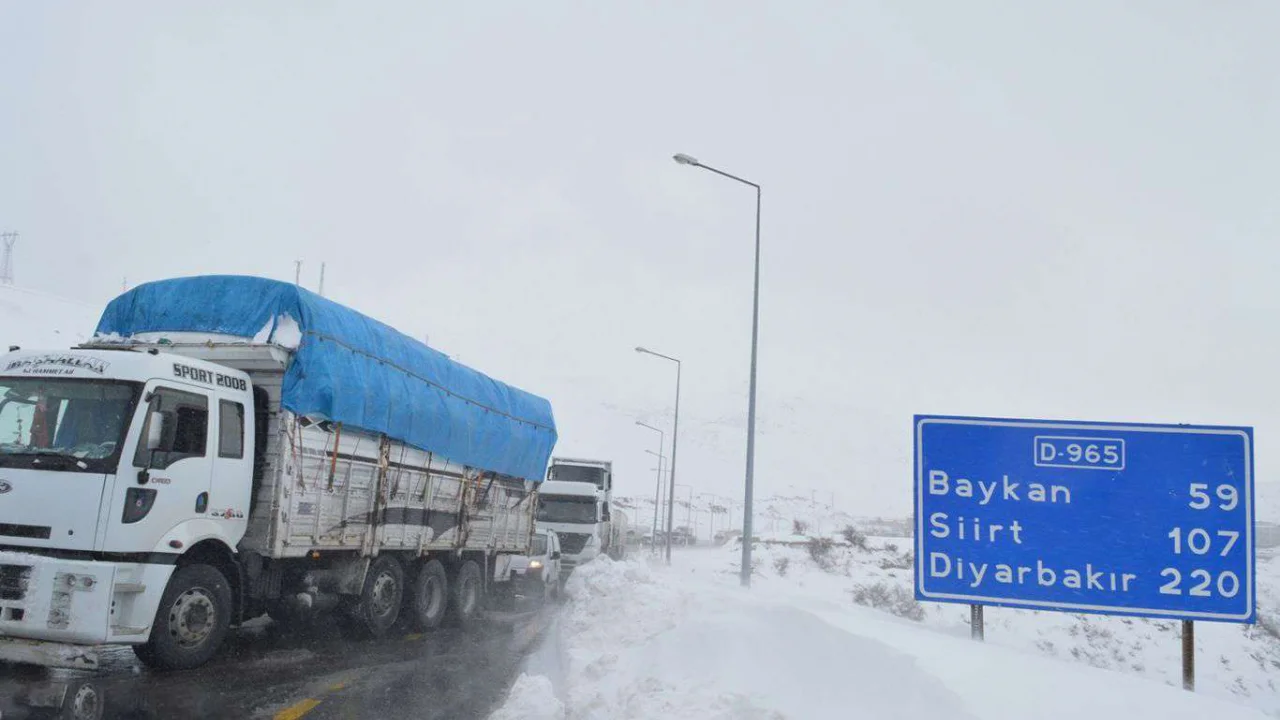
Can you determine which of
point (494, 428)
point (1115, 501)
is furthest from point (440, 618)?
point (1115, 501)

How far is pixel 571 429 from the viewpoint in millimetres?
160750

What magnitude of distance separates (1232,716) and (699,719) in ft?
10.0

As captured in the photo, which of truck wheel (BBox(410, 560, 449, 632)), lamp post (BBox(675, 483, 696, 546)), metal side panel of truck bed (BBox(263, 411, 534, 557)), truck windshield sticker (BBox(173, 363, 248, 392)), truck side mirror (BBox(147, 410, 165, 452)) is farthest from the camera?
lamp post (BBox(675, 483, 696, 546))

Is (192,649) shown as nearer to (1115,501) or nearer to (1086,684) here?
(1086,684)

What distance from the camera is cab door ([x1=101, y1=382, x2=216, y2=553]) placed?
25.5 ft

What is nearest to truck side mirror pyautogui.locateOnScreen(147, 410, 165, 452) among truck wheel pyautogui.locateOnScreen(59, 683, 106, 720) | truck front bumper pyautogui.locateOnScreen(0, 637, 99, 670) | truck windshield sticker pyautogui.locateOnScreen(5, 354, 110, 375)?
truck windshield sticker pyautogui.locateOnScreen(5, 354, 110, 375)

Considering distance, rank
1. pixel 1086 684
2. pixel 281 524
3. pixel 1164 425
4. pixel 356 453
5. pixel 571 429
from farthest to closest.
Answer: pixel 571 429 → pixel 356 453 → pixel 281 524 → pixel 1164 425 → pixel 1086 684

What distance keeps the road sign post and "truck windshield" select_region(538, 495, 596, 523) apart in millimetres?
17864

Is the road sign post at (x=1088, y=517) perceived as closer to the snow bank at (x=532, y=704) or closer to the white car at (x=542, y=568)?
the snow bank at (x=532, y=704)

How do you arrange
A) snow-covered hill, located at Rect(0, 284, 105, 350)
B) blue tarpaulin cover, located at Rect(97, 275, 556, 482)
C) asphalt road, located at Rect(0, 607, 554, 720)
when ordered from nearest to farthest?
asphalt road, located at Rect(0, 607, 554, 720) < blue tarpaulin cover, located at Rect(97, 275, 556, 482) < snow-covered hill, located at Rect(0, 284, 105, 350)

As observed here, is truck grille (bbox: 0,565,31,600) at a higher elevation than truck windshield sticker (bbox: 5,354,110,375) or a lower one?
lower

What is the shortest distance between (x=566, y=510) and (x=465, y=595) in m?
11.0

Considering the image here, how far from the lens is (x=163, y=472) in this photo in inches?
320

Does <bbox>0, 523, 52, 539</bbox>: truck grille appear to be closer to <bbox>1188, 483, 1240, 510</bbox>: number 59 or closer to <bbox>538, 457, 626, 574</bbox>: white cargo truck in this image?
<bbox>1188, 483, 1240, 510</bbox>: number 59
